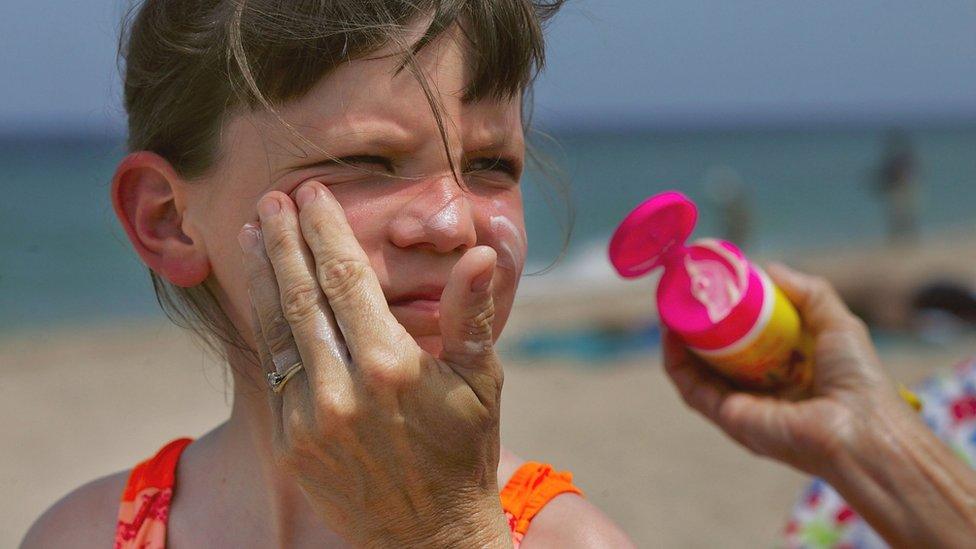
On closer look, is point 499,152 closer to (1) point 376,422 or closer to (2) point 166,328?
(1) point 376,422

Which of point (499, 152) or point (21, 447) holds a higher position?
point (499, 152)

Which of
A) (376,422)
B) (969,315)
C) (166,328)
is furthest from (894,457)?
(166,328)

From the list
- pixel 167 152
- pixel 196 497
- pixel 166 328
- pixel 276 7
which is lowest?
pixel 166 328

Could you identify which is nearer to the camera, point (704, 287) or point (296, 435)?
point (296, 435)

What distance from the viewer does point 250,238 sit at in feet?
4.91

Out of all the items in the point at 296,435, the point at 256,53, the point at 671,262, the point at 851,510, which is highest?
the point at 256,53

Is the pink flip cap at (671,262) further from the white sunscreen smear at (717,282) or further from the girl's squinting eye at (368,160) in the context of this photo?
the girl's squinting eye at (368,160)

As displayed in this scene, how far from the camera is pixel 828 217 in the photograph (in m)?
28.5

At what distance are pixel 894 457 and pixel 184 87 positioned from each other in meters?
1.79

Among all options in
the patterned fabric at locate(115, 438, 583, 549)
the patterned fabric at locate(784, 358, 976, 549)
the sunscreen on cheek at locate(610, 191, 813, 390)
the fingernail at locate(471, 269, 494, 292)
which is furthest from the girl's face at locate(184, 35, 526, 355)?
the patterned fabric at locate(784, 358, 976, 549)

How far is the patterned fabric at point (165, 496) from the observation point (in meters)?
1.82

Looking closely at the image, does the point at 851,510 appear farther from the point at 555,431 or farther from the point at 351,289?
the point at 555,431

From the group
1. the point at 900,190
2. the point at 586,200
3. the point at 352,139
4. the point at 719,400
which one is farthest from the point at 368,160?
the point at 586,200

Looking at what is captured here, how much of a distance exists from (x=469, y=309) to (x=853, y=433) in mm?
1343
